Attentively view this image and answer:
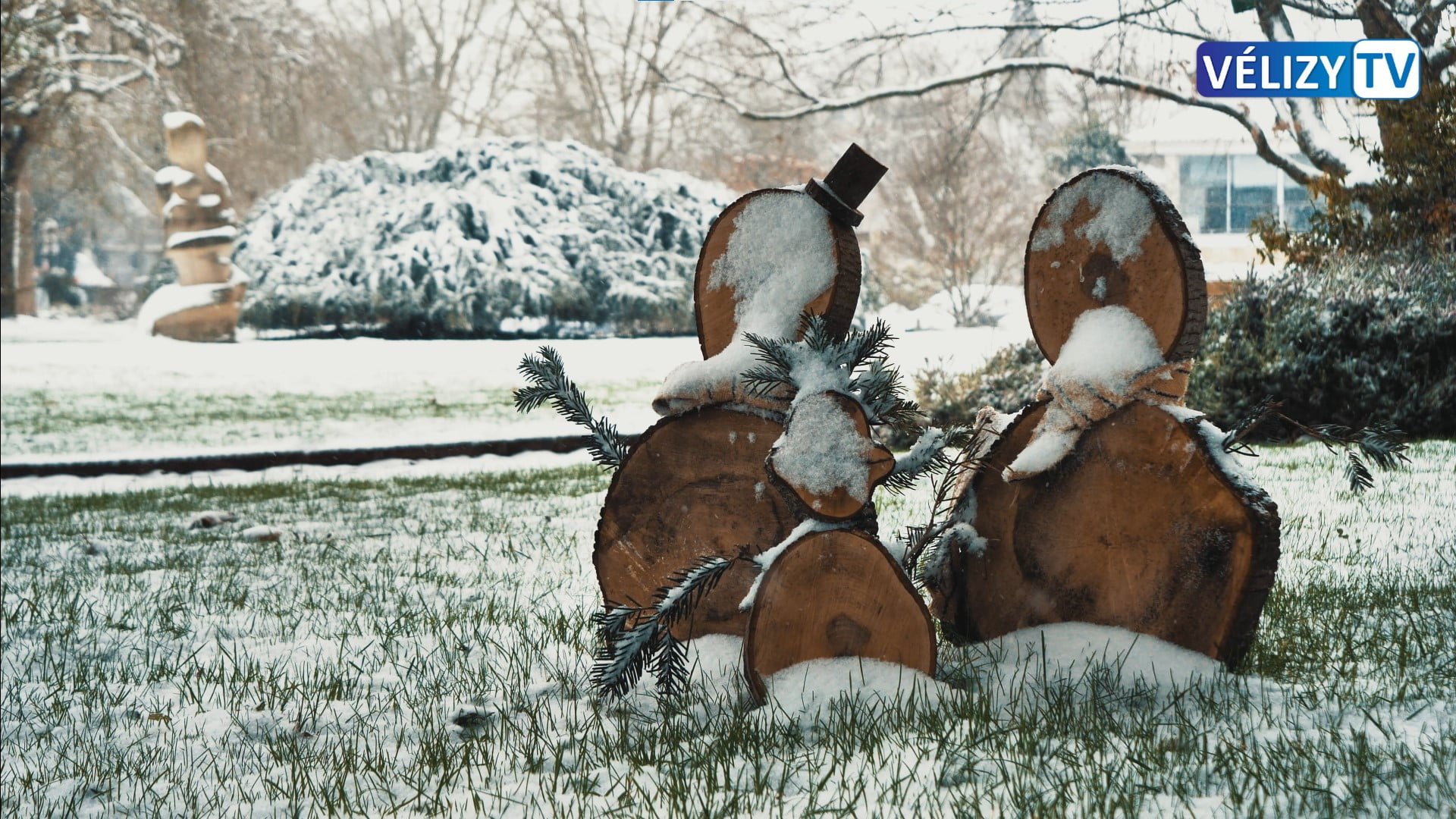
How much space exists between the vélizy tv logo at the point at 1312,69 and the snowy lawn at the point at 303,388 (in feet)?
10.8

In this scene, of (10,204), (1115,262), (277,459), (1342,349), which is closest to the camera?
(1115,262)

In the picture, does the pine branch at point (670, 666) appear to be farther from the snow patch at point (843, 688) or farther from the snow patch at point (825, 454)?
the snow patch at point (825, 454)

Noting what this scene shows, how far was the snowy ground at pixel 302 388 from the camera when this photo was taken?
12.1 m

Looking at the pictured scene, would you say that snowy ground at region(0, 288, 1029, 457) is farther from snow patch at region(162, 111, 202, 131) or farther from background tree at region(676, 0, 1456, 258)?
snow patch at region(162, 111, 202, 131)

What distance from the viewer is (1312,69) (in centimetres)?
1002

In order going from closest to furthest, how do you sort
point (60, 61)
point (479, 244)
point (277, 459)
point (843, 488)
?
1. point (843, 488)
2. point (277, 459)
3. point (479, 244)
4. point (60, 61)

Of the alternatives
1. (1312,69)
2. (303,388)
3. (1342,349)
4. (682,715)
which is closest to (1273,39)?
(1312,69)

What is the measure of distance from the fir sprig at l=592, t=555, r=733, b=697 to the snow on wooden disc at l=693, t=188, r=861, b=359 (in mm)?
597

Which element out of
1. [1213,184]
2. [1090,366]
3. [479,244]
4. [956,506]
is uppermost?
[1213,184]

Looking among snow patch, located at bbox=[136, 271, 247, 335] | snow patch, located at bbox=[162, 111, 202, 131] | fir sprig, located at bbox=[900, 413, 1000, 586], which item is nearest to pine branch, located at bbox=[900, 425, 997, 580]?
fir sprig, located at bbox=[900, 413, 1000, 586]

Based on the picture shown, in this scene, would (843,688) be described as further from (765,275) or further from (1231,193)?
(1231,193)

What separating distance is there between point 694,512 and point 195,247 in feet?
68.0

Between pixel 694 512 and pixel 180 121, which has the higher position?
pixel 180 121

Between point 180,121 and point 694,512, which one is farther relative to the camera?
point 180,121
